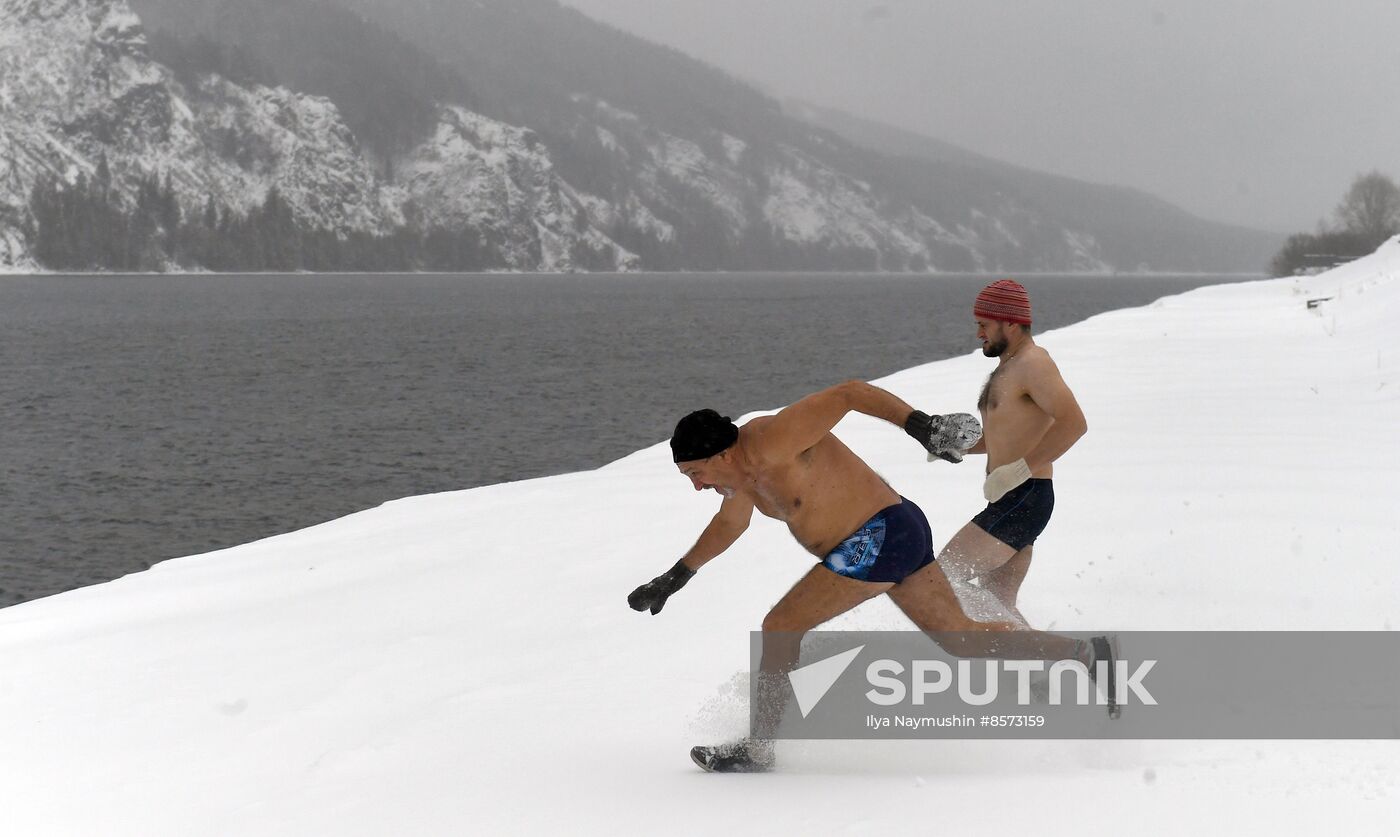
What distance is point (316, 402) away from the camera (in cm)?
3556

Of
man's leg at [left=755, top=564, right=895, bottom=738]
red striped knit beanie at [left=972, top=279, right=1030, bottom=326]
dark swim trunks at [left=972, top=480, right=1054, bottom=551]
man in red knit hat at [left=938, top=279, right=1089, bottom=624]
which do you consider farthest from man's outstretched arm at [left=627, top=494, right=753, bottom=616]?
red striped knit beanie at [left=972, top=279, right=1030, bottom=326]

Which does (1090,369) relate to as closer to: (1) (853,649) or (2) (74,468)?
(1) (853,649)

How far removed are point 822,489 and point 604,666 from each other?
7.93ft

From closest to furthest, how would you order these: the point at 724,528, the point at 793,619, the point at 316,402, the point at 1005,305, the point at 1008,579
Result: 1. the point at 793,619
2. the point at 724,528
3. the point at 1005,305
4. the point at 1008,579
5. the point at 316,402

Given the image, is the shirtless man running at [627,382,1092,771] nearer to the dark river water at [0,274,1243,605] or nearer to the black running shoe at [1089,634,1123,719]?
the black running shoe at [1089,634,1123,719]

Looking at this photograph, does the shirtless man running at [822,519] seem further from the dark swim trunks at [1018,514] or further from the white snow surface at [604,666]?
the dark swim trunks at [1018,514]

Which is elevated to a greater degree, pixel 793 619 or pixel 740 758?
pixel 793 619

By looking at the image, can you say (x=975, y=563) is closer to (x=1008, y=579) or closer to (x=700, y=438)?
(x=1008, y=579)

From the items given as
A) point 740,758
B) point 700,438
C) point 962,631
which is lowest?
point 740,758

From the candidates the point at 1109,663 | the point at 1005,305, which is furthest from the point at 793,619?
the point at 1005,305

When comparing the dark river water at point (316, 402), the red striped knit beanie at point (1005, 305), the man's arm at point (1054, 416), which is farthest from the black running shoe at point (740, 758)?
the dark river water at point (316, 402)

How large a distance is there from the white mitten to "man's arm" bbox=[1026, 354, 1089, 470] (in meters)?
0.05

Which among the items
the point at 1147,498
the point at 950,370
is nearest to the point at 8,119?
the point at 950,370

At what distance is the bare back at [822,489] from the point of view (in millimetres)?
4094
